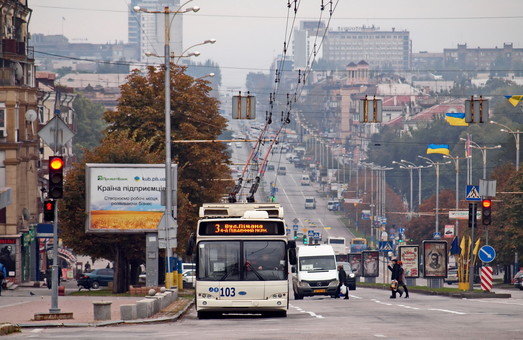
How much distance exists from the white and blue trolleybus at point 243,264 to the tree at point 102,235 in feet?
80.2

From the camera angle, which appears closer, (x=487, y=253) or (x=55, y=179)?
(x=55, y=179)

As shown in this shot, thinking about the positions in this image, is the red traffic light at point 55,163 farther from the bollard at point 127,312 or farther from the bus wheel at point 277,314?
the bus wheel at point 277,314

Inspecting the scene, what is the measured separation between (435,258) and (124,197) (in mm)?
19208

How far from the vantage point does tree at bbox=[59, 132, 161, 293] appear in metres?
59.9

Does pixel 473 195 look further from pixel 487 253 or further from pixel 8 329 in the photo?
pixel 8 329

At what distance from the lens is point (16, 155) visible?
245ft

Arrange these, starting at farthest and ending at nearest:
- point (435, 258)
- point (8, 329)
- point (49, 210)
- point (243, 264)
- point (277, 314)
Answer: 1. point (435, 258)
2. point (277, 314)
3. point (243, 264)
4. point (49, 210)
5. point (8, 329)

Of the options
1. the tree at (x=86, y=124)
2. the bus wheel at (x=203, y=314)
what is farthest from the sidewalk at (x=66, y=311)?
the tree at (x=86, y=124)

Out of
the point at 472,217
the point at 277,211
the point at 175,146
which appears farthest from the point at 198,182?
the point at 277,211

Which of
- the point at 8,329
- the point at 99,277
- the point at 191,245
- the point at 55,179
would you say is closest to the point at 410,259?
the point at 99,277

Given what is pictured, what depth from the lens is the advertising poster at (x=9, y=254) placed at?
7419cm

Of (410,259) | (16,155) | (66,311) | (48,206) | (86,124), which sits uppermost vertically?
(86,124)

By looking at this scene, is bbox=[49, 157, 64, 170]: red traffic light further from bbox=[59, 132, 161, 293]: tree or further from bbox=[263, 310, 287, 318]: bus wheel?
bbox=[59, 132, 161, 293]: tree

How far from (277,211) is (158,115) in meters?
32.2
